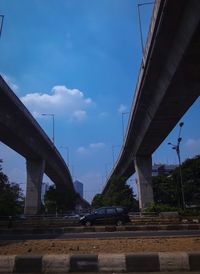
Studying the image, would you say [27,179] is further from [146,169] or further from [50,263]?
[50,263]

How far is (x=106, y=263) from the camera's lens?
7742 mm

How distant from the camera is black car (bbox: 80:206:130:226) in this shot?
98.8ft

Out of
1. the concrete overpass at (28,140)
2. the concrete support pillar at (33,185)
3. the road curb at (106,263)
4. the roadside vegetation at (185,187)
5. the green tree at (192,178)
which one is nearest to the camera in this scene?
the road curb at (106,263)

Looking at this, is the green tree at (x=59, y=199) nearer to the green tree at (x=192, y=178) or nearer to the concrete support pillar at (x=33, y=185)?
the green tree at (x=192, y=178)

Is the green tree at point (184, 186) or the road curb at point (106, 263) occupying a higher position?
the green tree at point (184, 186)

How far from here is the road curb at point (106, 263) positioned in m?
7.59

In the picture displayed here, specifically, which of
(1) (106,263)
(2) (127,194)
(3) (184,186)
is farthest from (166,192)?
(1) (106,263)

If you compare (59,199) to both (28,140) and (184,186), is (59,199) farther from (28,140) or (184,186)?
(28,140)

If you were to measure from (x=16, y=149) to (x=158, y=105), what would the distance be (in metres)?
22.6

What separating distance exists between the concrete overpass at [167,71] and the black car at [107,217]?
805 cm

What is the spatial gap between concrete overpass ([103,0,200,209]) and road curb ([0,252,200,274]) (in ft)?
39.0

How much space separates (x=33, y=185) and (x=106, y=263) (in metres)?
46.0

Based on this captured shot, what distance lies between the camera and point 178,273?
23.9 feet

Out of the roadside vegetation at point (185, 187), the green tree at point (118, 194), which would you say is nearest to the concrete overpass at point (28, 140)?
the green tree at point (118, 194)
